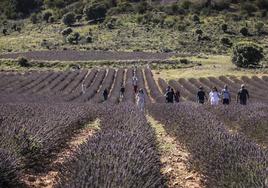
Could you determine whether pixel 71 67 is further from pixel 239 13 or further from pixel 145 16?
pixel 239 13

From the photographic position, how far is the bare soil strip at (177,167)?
7914mm

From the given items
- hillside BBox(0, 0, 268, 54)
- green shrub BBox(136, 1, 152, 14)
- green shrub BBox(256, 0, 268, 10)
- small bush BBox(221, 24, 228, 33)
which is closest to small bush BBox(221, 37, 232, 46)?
hillside BBox(0, 0, 268, 54)

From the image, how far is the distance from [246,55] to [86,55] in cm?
1889

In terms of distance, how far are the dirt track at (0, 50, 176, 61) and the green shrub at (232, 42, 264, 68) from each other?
9.64 meters

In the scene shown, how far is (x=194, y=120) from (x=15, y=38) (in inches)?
3101

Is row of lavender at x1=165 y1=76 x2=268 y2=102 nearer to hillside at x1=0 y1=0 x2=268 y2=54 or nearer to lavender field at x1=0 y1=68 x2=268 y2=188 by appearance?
lavender field at x1=0 y1=68 x2=268 y2=188

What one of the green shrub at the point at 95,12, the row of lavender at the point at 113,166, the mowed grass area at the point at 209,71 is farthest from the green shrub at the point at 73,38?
the row of lavender at the point at 113,166

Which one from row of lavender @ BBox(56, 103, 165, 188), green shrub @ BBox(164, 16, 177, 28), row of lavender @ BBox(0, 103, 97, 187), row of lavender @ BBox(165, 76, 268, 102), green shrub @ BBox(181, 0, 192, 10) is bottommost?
row of lavender @ BBox(165, 76, 268, 102)

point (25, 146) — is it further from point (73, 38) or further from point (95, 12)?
point (95, 12)

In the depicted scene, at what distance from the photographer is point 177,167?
9211 millimetres

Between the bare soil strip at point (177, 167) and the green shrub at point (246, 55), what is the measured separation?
4001 centimetres

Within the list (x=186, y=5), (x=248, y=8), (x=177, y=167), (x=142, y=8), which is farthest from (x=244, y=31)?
(x=177, y=167)

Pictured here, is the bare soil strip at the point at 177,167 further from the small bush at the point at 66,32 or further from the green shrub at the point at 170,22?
the green shrub at the point at 170,22

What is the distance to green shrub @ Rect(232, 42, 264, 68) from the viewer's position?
51531 millimetres
